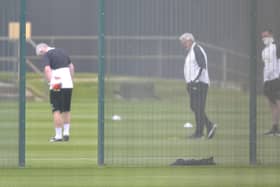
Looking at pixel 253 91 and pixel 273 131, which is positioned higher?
pixel 253 91

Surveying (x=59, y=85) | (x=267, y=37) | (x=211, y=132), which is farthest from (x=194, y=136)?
(x=59, y=85)

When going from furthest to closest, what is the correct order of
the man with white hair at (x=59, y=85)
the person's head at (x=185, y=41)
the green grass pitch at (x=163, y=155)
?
the man with white hair at (x=59, y=85)
the person's head at (x=185, y=41)
the green grass pitch at (x=163, y=155)

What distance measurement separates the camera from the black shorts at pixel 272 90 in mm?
16891

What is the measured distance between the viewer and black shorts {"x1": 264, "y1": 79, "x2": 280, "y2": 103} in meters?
16.9

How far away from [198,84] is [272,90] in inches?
46.2

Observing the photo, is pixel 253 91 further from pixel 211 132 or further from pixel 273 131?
pixel 211 132

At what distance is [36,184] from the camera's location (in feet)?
48.2

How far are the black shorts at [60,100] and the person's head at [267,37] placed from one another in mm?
5448

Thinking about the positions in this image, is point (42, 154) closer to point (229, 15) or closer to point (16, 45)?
point (16, 45)

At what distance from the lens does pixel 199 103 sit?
54.9ft

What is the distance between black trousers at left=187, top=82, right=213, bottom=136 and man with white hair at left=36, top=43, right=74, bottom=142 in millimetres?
4497

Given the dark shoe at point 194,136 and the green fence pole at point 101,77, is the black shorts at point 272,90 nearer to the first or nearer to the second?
the dark shoe at point 194,136

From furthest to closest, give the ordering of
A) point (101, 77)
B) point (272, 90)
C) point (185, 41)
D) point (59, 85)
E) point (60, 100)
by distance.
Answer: point (60, 100) → point (59, 85) → point (272, 90) → point (101, 77) → point (185, 41)

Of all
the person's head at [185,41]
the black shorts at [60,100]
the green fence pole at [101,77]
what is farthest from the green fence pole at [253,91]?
the black shorts at [60,100]
